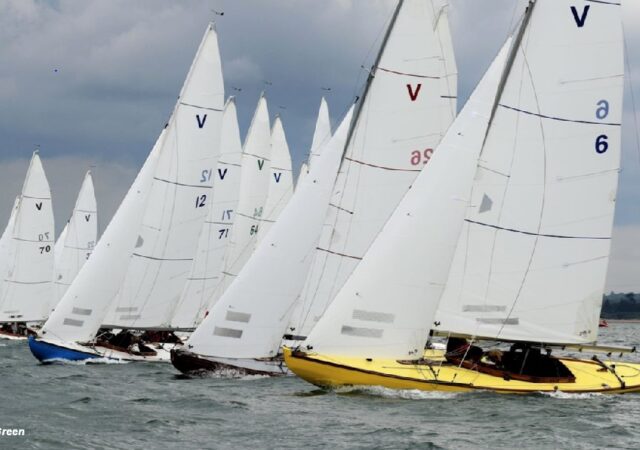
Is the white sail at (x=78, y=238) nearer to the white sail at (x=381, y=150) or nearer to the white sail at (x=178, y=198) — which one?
the white sail at (x=178, y=198)

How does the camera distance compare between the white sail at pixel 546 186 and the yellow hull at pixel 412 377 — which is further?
the white sail at pixel 546 186

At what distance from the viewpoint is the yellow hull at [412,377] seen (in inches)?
860

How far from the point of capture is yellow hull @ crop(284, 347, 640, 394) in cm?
2184

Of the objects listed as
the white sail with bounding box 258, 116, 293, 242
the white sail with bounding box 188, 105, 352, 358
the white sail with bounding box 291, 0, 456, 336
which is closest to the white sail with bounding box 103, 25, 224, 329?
the white sail with bounding box 188, 105, 352, 358

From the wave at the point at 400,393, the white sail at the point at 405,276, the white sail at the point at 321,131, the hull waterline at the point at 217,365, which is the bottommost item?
the hull waterline at the point at 217,365

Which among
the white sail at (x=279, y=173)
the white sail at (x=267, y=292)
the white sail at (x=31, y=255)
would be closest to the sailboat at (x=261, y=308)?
the white sail at (x=267, y=292)

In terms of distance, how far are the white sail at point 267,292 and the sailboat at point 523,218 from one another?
15.8ft

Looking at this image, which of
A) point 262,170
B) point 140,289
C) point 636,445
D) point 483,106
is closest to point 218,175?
point 262,170

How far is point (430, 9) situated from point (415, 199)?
6.85 m

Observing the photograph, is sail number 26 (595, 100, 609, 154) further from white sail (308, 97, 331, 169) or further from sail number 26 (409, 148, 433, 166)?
white sail (308, 97, 331, 169)

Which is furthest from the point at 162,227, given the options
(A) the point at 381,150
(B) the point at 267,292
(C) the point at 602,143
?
(C) the point at 602,143

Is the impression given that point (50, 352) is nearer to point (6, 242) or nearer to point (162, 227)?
point (162, 227)

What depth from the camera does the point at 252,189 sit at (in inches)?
1758

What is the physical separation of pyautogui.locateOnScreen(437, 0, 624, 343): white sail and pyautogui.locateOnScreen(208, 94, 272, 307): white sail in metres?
21.1
